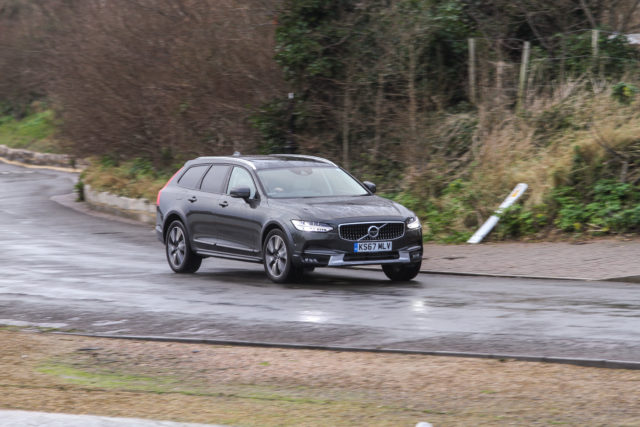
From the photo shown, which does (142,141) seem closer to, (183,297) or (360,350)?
(183,297)

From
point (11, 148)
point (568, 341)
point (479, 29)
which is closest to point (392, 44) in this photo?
point (479, 29)

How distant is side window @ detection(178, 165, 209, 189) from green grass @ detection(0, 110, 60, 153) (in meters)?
38.1

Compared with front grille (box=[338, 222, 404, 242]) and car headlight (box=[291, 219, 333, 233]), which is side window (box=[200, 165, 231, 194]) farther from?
front grille (box=[338, 222, 404, 242])

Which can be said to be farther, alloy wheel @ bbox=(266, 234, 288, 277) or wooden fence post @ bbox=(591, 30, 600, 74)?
wooden fence post @ bbox=(591, 30, 600, 74)

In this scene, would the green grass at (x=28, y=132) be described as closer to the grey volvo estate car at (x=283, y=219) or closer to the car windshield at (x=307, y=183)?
the grey volvo estate car at (x=283, y=219)

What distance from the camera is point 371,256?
1316cm

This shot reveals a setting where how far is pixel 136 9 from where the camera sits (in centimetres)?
Answer: 2884

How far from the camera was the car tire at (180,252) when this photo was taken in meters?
15.4

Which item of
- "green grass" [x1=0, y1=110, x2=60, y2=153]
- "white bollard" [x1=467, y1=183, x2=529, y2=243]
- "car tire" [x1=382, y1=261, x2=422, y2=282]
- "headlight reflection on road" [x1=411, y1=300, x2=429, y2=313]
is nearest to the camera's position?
"headlight reflection on road" [x1=411, y1=300, x2=429, y2=313]

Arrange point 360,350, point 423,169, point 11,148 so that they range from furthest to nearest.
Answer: point 11,148 < point 423,169 < point 360,350

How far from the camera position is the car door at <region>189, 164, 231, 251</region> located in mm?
14812

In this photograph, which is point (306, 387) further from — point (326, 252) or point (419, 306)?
point (326, 252)

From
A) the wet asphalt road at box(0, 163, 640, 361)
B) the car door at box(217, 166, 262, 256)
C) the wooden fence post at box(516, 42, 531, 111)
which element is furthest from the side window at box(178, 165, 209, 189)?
the wooden fence post at box(516, 42, 531, 111)

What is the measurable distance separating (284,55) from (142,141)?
667cm
